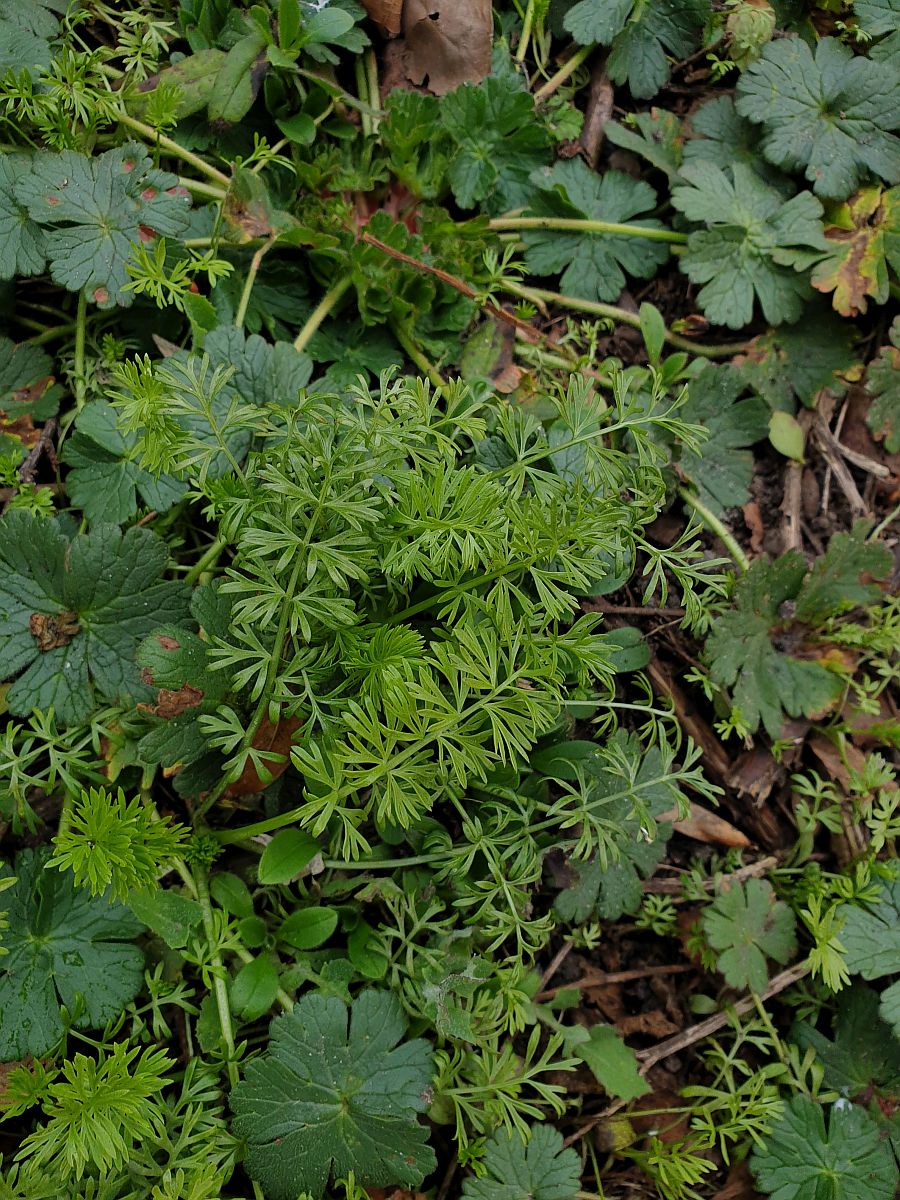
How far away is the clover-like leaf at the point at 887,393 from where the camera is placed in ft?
8.57

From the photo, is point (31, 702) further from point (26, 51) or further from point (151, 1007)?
point (26, 51)

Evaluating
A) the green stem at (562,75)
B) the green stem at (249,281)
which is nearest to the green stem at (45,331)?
the green stem at (249,281)

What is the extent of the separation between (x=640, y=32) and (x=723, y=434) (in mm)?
1221

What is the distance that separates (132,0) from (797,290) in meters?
1.99

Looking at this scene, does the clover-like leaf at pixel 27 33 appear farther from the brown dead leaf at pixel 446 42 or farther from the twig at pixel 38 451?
the brown dead leaf at pixel 446 42

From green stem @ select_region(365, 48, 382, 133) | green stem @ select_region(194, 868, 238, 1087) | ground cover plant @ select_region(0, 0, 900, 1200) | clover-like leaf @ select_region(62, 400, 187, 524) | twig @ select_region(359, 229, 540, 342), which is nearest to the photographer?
ground cover plant @ select_region(0, 0, 900, 1200)

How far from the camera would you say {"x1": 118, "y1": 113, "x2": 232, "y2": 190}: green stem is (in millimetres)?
2260

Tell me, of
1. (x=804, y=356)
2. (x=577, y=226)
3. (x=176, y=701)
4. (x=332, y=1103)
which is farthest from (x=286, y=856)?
(x=804, y=356)

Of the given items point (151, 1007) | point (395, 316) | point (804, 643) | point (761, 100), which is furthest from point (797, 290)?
point (151, 1007)

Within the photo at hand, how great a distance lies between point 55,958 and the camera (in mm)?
1880

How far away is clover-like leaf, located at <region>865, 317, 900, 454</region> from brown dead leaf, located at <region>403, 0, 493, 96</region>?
55.2 inches

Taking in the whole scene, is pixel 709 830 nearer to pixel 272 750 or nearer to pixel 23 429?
pixel 272 750

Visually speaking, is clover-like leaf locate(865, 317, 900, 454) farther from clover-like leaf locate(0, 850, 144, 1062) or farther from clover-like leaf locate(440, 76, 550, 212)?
clover-like leaf locate(0, 850, 144, 1062)

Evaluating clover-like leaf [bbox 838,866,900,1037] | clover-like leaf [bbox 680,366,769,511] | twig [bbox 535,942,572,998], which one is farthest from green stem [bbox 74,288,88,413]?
clover-like leaf [bbox 838,866,900,1037]
